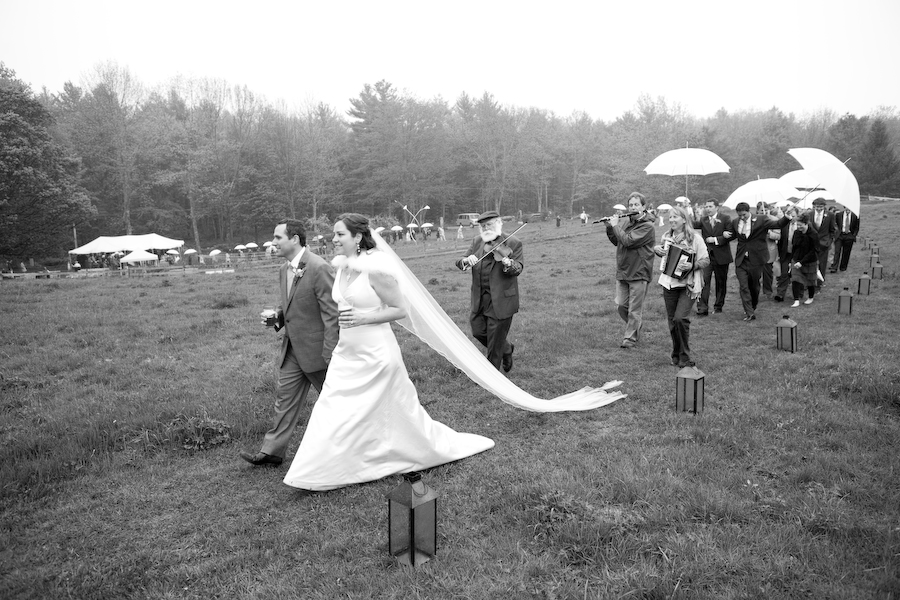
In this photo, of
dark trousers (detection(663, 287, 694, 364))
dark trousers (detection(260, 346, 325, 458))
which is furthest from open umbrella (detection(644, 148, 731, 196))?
dark trousers (detection(260, 346, 325, 458))

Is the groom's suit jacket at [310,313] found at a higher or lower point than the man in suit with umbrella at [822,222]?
lower

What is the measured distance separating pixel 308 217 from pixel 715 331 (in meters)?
59.4

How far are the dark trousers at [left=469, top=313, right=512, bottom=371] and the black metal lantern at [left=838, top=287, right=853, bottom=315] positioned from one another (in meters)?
8.20

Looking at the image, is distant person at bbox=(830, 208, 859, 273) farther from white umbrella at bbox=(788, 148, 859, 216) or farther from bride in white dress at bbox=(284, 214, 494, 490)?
bride in white dress at bbox=(284, 214, 494, 490)

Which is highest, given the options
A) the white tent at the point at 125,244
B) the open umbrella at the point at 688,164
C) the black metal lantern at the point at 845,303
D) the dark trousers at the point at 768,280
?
the open umbrella at the point at 688,164

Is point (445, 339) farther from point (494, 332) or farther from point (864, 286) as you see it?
point (864, 286)

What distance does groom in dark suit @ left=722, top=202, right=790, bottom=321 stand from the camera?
1238 centimetres

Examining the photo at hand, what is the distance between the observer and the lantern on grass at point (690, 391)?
267 inches

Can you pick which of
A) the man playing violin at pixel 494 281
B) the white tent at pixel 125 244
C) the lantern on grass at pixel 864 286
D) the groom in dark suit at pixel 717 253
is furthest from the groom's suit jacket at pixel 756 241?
the white tent at pixel 125 244

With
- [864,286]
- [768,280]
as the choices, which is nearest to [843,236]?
[864,286]

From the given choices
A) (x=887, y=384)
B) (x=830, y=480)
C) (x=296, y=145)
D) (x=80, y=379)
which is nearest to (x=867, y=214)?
(x=887, y=384)

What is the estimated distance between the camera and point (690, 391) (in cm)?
682

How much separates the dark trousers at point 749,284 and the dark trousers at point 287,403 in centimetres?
1007

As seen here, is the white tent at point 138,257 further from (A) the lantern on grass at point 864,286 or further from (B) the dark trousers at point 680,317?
(A) the lantern on grass at point 864,286
